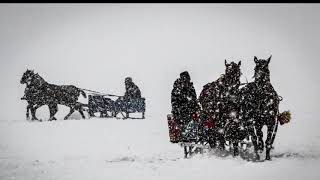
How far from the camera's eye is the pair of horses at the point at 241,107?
10734 millimetres

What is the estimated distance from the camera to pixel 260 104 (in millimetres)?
10781

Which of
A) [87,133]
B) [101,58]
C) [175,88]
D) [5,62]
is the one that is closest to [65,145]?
[87,133]

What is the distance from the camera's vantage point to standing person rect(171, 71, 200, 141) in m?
11.4

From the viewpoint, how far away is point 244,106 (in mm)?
10984

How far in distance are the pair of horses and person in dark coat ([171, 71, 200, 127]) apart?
229mm

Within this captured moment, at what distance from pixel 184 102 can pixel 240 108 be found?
122 centimetres

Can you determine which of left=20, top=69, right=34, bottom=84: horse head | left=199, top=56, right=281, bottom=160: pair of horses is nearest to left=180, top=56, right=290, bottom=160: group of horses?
left=199, top=56, right=281, bottom=160: pair of horses

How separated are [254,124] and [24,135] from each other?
7.30 meters

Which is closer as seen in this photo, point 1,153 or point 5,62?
point 1,153

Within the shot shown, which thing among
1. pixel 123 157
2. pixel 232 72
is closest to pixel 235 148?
pixel 232 72

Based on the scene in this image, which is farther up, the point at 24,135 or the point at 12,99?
the point at 12,99

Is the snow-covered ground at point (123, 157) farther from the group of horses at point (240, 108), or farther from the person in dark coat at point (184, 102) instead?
the person in dark coat at point (184, 102)

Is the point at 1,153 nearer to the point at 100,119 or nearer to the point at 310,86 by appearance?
the point at 100,119

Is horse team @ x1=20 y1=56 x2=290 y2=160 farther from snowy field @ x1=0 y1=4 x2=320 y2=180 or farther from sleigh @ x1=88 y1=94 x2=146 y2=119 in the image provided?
sleigh @ x1=88 y1=94 x2=146 y2=119
